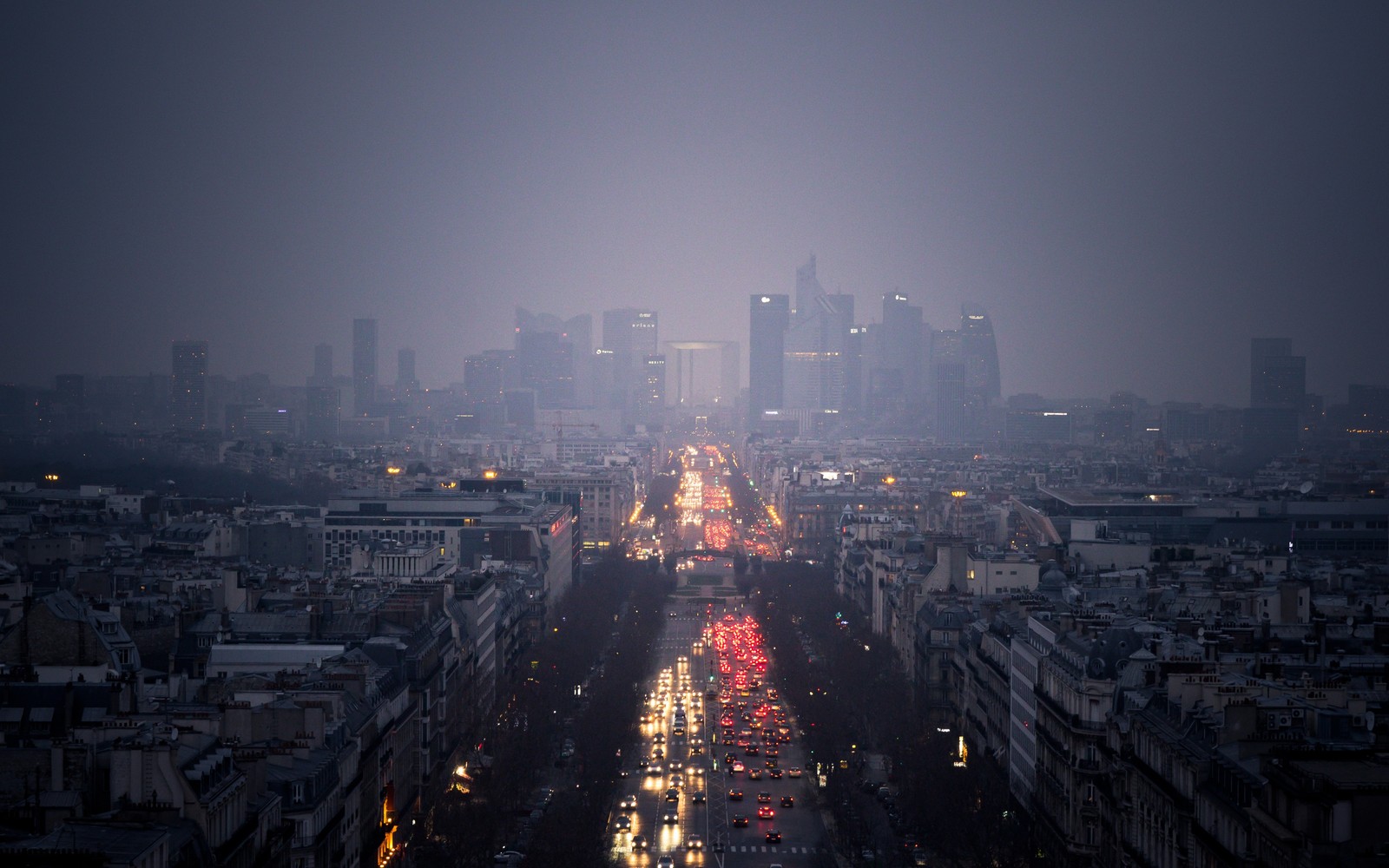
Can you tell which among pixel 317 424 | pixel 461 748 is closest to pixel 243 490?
pixel 461 748

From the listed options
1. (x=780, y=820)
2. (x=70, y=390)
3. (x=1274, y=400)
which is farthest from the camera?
(x=1274, y=400)

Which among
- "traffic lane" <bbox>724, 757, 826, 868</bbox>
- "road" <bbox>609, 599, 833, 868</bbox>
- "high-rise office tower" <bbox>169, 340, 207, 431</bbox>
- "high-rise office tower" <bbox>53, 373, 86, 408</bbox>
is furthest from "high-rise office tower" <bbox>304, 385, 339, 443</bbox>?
"traffic lane" <bbox>724, 757, 826, 868</bbox>

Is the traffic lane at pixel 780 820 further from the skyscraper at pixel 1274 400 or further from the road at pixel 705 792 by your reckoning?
the skyscraper at pixel 1274 400

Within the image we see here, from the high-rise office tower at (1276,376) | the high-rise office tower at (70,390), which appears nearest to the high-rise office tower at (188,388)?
the high-rise office tower at (70,390)

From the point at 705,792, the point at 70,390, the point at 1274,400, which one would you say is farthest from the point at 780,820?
the point at 1274,400

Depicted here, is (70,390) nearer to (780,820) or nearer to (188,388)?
(188,388)

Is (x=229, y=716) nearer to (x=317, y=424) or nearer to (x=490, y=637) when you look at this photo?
(x=490, y=637)

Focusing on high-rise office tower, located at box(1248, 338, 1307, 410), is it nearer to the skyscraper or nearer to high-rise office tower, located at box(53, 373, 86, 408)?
the skyscraper
